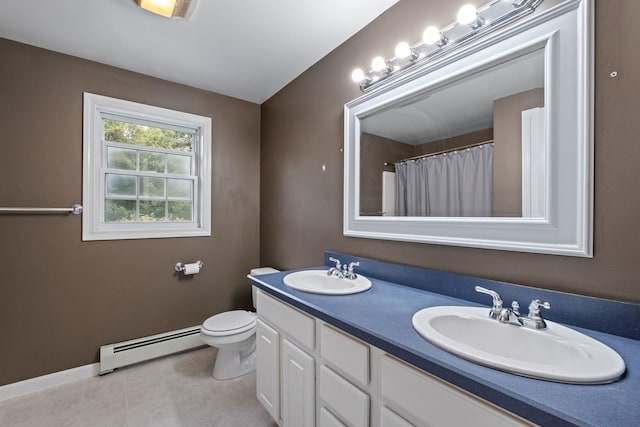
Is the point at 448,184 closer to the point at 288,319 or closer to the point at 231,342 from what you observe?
the point at 288,319

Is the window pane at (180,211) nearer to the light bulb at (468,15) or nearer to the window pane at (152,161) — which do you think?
the window pane at (152,161)

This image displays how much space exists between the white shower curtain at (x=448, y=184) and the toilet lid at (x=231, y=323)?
4.51 feet

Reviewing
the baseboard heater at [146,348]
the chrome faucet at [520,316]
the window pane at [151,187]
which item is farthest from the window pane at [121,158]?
the chrome faucet at [520,316]

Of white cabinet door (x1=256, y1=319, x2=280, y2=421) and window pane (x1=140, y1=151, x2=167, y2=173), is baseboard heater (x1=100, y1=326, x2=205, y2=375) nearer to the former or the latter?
white cabinet door (x1=256, y1=319, x2=280, y2=421)

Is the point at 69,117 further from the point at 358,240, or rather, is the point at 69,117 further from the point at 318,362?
the point at 318,362

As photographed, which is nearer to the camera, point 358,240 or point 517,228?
point 517,228

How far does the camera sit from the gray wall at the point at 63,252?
1.81 m

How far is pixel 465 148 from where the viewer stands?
1.24m

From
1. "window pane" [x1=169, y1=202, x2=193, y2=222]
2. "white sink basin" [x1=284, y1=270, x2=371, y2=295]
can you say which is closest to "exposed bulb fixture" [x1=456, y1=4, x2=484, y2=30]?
→ "white sink basin" [x1=284, y1=270, x2=371, y2=295]

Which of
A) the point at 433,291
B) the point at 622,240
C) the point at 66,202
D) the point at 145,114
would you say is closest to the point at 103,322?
the point at 66,202

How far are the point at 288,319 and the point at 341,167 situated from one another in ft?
3.37

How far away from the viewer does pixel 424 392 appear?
0.75 metres

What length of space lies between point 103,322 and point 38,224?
2.72ft

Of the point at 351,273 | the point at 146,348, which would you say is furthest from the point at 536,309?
the point at 146,348
